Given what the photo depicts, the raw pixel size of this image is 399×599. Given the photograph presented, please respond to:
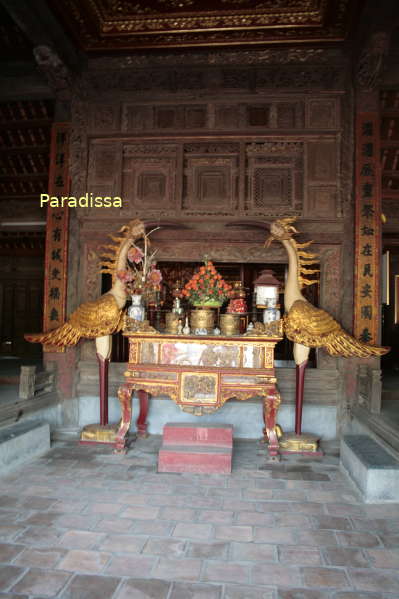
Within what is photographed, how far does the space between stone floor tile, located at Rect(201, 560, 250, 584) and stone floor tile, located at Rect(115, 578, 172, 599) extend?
0.23 meters

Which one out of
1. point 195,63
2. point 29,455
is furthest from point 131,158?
point 29,455

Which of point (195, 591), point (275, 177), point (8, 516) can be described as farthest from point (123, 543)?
point (275, 177)

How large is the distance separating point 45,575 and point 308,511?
186 centimetres

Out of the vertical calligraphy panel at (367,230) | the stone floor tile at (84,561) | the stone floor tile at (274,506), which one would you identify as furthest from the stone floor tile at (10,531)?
the vertical calligraphy panel at (367,230)

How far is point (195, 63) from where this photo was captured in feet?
18.5

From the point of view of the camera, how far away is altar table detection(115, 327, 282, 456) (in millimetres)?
4520

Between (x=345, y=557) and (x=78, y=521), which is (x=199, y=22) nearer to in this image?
(x=78, y=521)

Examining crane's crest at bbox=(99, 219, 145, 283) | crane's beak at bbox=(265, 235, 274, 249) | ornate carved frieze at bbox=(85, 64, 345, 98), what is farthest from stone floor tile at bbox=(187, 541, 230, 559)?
ornate carved frieze at bbox=(85, 64, 345, 98)

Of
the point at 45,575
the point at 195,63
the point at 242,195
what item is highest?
the point at 195,63

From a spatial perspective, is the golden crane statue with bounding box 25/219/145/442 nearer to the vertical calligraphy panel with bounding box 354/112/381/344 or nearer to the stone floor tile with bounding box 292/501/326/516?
the stone floor tile with bounding box 292/501/326/516

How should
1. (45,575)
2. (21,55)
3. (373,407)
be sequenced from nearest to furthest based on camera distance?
(45,575) < (373,407) < (21,55)

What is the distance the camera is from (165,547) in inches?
109

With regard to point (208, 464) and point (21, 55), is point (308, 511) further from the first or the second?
point (21, 55)

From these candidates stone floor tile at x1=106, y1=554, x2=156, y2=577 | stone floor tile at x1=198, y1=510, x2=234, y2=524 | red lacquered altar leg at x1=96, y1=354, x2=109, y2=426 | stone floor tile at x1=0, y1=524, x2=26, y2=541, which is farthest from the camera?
red lacquered altar leg at x1=96, y1=354, x2=109, y2=426
